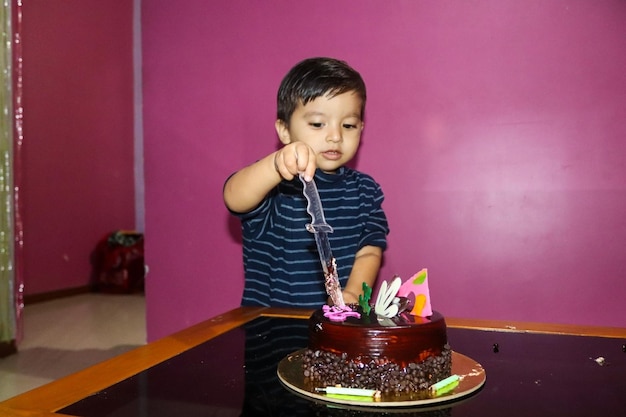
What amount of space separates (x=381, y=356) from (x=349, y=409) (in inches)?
3.5

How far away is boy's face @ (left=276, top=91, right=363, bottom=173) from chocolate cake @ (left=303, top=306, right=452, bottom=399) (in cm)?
65

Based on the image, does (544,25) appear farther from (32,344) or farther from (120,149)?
(120,149)

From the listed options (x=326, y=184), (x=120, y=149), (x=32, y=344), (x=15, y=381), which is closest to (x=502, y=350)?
(x=326, y=184)

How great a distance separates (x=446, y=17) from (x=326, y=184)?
58 cm

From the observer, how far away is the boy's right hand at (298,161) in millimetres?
784

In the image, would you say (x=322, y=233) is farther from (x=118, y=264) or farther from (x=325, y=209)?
(x=118, y=264)

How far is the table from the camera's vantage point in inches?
20.1

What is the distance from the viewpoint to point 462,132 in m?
1.59

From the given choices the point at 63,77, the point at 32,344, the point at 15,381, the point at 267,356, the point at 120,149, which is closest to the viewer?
the point at 267,356

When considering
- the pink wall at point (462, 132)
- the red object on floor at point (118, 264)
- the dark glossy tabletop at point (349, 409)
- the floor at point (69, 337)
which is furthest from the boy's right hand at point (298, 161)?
the red object on floor at point (118, 264)

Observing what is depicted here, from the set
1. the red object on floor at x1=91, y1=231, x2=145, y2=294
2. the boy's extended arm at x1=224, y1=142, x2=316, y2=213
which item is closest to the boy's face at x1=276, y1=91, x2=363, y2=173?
the boy's extended arm at x1=224, y1=142, x2=316, y2=213

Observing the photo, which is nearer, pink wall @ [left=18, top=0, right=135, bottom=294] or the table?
the table

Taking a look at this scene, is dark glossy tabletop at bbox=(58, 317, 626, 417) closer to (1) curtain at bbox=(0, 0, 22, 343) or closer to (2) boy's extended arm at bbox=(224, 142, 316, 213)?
(2) boy's extended arm at bbox=(224, 142, 316, 213)

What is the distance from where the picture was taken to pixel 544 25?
1520 millimetres
